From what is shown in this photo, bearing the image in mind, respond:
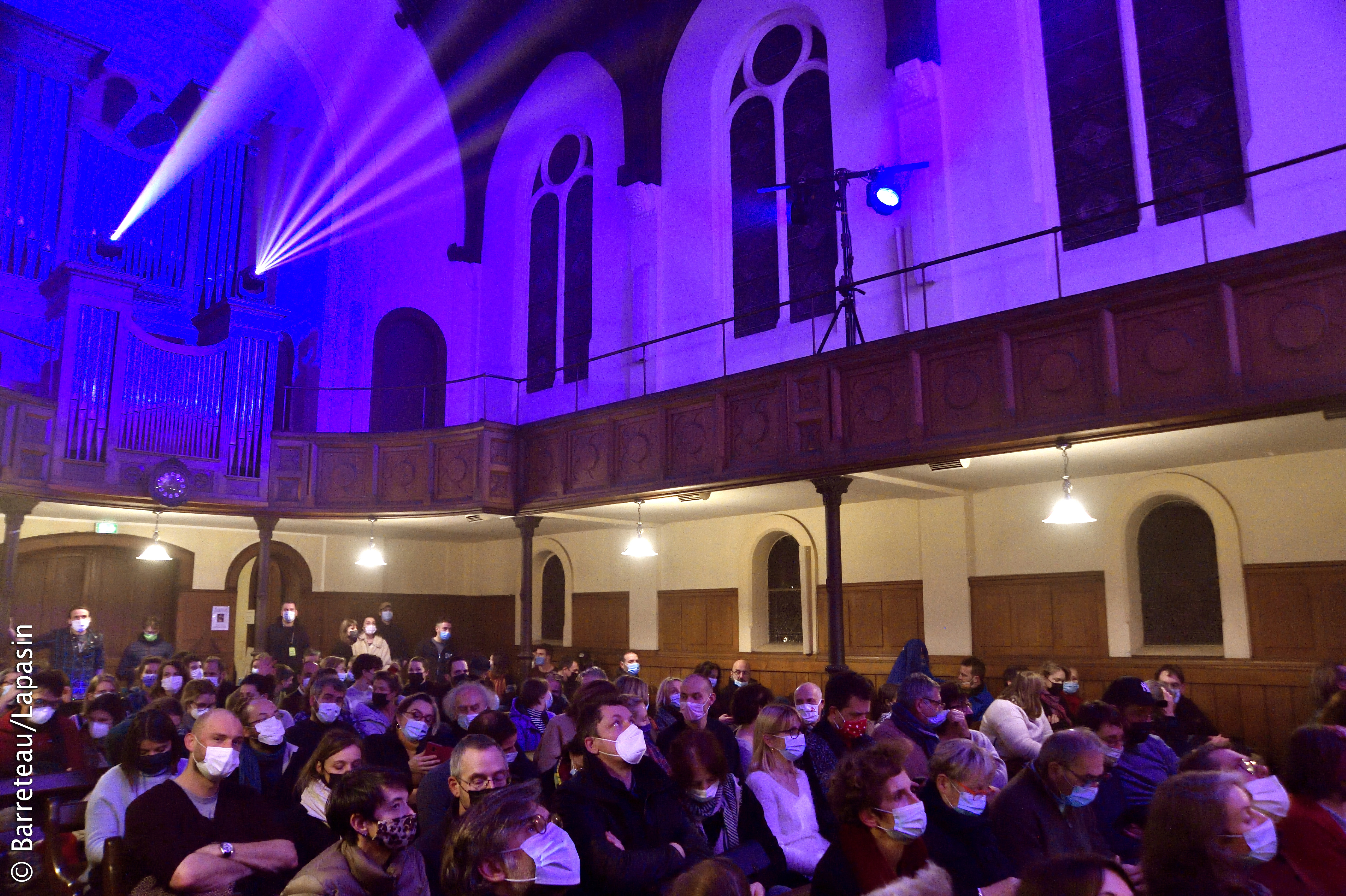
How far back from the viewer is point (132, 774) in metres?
4.50

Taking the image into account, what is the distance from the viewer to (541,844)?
3086 millimetres

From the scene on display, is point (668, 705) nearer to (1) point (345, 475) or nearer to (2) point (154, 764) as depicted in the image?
(2) point (154, 764)

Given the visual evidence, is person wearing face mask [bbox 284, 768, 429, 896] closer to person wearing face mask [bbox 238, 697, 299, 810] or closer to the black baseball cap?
person wearing face mask [bbox 238, 697, 299, 810]

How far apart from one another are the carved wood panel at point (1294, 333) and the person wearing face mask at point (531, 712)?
6.22 m

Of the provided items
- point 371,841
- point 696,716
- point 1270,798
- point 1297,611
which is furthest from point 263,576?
point 1270,798

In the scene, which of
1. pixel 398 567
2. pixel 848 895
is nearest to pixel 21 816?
pixel 848 895

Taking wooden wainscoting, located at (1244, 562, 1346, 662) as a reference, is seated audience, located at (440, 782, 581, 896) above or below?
below

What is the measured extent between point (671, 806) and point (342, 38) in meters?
17.5

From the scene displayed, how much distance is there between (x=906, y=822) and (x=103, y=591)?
53.1 feet

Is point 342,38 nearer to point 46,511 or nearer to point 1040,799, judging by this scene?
point 46,511

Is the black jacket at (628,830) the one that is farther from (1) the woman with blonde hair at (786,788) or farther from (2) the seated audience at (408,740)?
(2) the seated audience at (408,740)

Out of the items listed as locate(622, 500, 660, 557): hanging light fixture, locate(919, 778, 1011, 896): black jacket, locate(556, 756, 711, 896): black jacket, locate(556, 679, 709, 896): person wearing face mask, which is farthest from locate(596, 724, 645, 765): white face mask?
locate(622, 500, 660, 557): hanging light fixture

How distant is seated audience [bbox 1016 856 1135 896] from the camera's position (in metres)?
2.24

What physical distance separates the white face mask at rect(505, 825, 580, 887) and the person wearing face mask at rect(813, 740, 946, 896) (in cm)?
105
